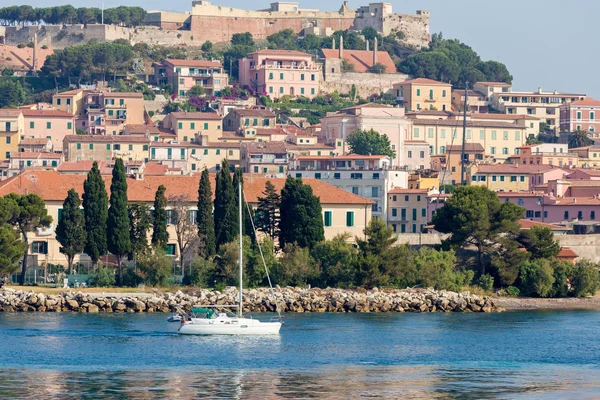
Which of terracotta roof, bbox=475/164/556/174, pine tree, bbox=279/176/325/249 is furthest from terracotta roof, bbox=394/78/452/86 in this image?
pine tree, bbox=279/176/325/249

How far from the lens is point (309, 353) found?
44000 mm

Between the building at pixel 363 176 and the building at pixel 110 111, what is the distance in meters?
30.1

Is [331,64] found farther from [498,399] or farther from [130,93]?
[498,399]

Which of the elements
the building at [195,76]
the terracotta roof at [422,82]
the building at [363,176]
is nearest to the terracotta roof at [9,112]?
the building at [195,76]

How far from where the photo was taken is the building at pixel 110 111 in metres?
112

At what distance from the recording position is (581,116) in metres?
130

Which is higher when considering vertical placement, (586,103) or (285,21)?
(285,21)

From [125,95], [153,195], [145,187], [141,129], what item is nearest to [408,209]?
[145,187]

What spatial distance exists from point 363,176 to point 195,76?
47.3 m

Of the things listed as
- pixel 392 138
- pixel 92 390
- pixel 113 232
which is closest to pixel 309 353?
pixel 92 390

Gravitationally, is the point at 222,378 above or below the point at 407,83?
below

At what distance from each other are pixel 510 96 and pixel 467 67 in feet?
33.9

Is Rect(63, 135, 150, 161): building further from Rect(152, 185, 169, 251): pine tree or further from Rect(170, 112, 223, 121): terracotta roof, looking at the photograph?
Rect(152, 185, 169, 251): pine tree

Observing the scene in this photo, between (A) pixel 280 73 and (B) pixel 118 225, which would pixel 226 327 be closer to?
(B) pixel 118 225
